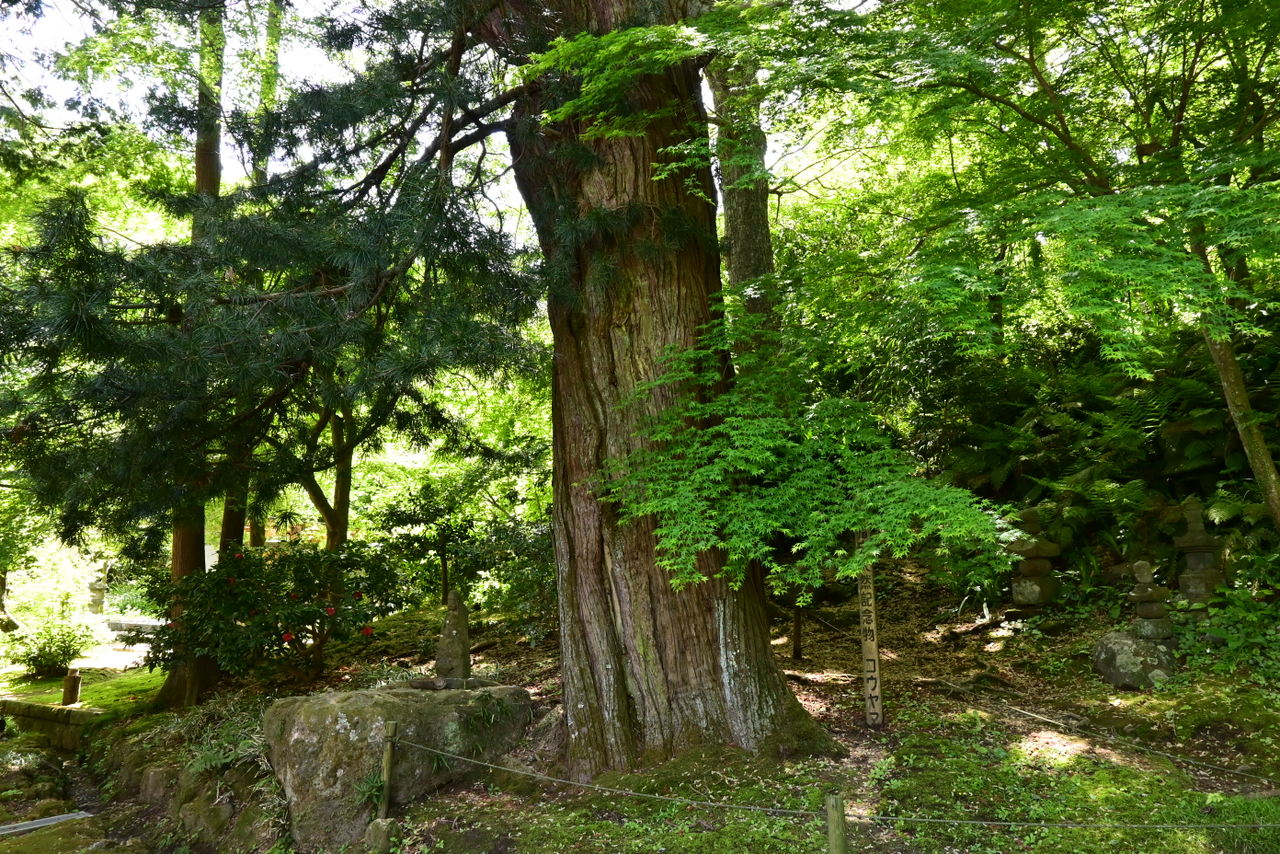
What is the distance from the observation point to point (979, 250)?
182 inches

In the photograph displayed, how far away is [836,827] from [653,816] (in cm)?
175

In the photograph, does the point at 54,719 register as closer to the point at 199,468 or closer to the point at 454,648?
the point at 199,468

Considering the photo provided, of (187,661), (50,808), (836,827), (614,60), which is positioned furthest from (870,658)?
(50,808)

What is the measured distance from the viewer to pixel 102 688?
1097 cm

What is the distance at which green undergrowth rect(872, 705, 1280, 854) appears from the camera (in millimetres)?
3941

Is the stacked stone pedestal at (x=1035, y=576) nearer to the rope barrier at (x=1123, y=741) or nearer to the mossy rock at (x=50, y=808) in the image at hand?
the rope barrier at (x=1123, y=741)

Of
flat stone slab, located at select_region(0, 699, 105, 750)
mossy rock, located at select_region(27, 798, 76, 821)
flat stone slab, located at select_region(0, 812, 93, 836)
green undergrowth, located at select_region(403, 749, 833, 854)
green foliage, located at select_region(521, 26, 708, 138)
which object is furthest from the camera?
flat stone slab, located at select_region(0, 699, 105, 750)

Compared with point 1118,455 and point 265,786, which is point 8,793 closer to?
point 265,786

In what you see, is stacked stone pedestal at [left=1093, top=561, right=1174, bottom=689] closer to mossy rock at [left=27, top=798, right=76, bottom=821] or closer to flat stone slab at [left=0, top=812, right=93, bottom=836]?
flat stone slab at [left=0, top=812, right=93, bottom=836]

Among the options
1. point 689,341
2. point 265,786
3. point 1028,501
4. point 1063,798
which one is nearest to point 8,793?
point 265,786

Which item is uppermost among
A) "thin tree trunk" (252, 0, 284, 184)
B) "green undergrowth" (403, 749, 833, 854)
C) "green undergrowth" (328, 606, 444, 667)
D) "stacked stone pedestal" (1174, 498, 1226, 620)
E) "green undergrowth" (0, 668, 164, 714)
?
"thin tree trunk" (252, 0, 284, 184)

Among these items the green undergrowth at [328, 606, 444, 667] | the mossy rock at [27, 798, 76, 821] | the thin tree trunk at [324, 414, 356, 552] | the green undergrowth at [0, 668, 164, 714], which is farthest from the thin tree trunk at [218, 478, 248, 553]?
the mossy rock at [27, 798, 76, 821]

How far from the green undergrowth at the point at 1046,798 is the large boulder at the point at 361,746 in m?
2.83

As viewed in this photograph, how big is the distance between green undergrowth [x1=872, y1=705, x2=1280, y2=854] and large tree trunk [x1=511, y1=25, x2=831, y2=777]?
747mm
